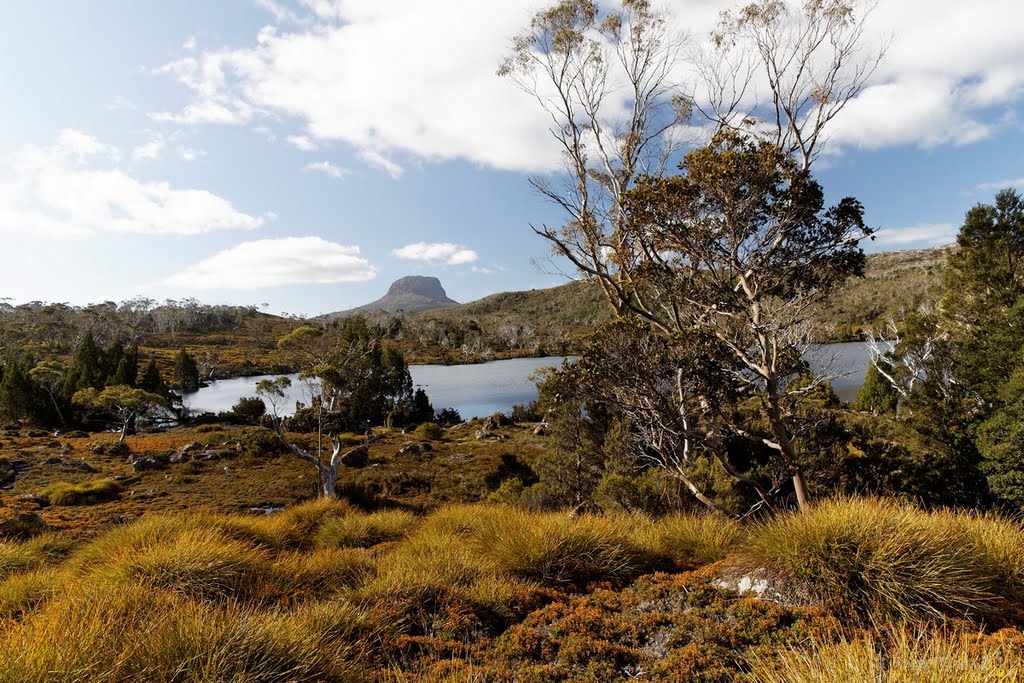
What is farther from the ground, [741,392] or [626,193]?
[626,193]

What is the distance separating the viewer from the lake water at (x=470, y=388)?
206 ft

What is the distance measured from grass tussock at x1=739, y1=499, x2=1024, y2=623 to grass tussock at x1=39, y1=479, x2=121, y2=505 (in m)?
34.2

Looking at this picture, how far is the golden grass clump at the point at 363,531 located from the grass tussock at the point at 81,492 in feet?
86.7

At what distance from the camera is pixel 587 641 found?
431cm

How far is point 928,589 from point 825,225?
634cm

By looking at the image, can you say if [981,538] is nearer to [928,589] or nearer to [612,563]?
[928,589]

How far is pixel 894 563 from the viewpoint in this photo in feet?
14.4

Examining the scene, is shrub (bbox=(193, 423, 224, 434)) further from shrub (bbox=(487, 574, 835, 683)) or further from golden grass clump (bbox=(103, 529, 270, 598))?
shrub (bbox=(487, 574, 835, 683))

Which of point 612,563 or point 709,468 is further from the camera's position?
point 709,468

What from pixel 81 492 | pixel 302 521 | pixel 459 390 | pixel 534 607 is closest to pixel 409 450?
pixel 81 492

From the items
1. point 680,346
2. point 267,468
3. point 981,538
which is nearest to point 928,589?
point 981,538

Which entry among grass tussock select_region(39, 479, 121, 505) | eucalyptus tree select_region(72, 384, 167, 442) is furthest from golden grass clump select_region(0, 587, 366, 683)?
eucalyptus tree select_region(72, 384, 167, 442)

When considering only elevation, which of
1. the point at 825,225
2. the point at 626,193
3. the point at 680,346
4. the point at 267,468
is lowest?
the point at 267,468

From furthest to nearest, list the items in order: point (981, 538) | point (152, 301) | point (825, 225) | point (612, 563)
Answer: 1. point (152, 301)
2. point (825, 225)
3. point (612, 563)
4. point (981, 538)
